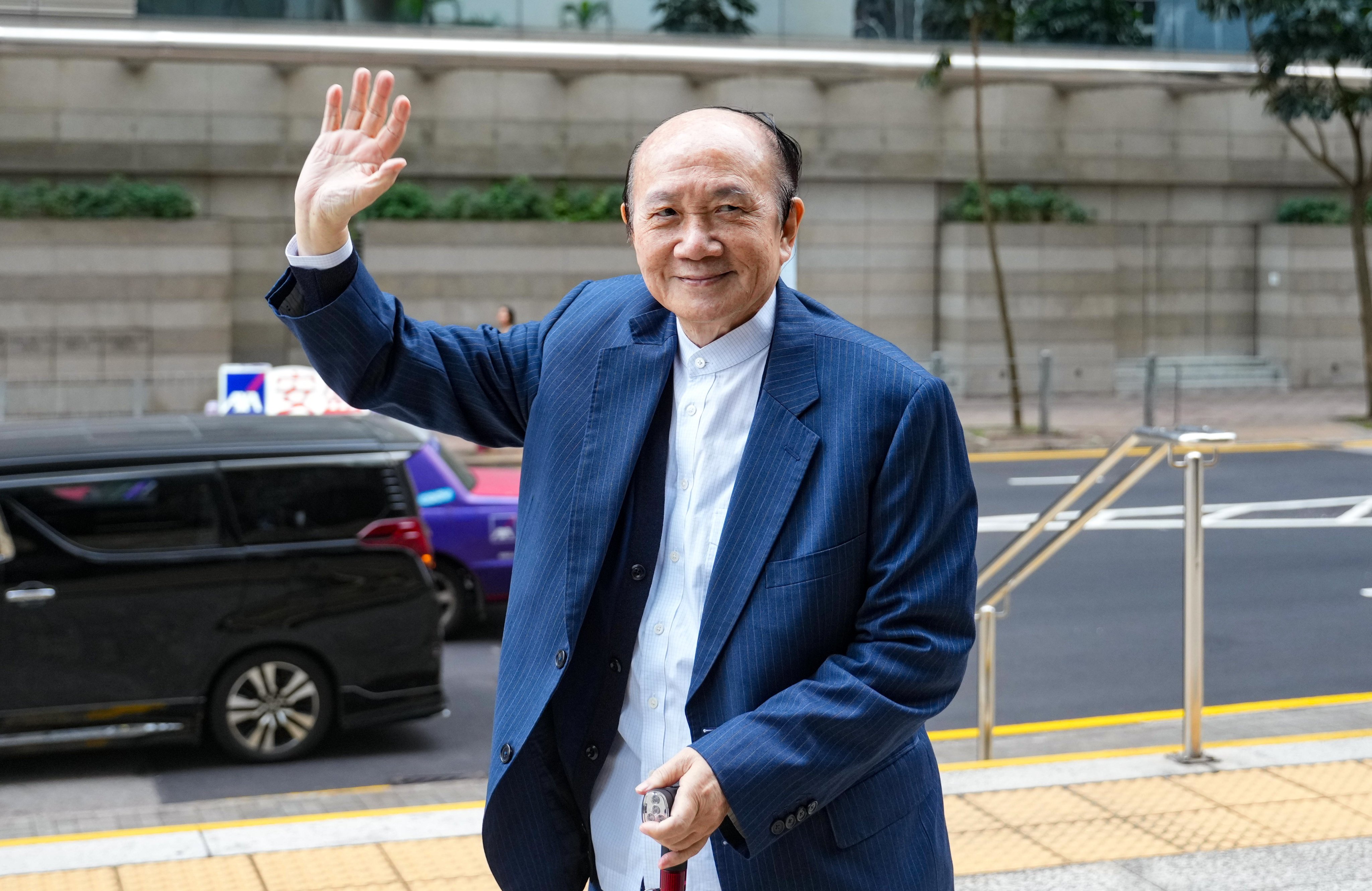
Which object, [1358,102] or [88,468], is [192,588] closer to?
[88,468]

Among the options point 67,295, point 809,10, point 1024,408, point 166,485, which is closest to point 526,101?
point 809,10

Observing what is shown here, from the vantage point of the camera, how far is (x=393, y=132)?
2.23 meters

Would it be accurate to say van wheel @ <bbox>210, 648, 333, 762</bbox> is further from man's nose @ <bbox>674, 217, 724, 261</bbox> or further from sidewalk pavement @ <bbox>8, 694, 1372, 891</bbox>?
man's nose @ <bbox>674, 217, 724, 261</bbox>

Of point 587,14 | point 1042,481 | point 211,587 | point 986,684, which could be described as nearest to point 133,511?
point 211,587

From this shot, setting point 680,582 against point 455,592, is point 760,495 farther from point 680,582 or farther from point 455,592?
point 455,592

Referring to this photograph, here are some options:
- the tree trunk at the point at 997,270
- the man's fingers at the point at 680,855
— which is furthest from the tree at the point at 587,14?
the man's fingers at the point at 680,855

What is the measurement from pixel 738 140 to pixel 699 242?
145mm

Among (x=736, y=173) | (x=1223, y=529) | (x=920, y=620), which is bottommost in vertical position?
(x=1223, y=529)

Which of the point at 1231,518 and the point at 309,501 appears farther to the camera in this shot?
the point at 1231,518

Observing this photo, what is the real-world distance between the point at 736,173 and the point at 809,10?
2262 centimetres

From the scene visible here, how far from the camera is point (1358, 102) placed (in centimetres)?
2106

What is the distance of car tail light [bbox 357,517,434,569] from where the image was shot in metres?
7.39

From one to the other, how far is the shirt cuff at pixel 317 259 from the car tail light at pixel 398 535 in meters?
5.39

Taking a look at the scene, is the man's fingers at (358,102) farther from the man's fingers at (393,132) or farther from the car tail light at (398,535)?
the car tail light at (398,535)
